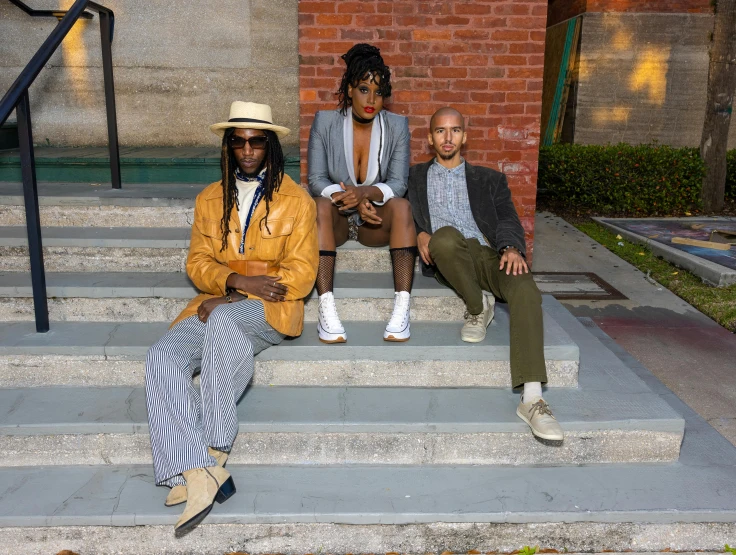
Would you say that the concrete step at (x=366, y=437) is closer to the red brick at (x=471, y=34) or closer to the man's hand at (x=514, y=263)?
the man's hand at (x=514, y=263)

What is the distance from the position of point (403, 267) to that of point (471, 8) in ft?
7.32

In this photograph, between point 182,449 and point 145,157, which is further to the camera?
point 145,157

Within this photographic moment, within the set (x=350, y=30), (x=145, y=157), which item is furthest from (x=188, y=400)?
(x=145, y=157)

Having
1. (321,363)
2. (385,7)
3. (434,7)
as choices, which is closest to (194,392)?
(321,363)

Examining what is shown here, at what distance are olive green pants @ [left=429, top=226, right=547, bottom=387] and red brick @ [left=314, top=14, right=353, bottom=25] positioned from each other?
1.97 meters

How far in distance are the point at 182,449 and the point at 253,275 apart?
3.30ft

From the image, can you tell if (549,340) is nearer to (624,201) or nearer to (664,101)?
(624,201)

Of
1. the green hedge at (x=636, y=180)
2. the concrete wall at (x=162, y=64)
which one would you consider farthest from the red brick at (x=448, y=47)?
the green hedge at (x=636, y=180)

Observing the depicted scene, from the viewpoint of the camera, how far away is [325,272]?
3746 millimetres

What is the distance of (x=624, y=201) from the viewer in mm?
10133

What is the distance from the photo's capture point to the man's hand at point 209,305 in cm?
326

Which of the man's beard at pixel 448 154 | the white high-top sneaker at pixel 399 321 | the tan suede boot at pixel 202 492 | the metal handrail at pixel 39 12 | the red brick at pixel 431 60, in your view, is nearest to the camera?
the tan suede boot at pixel 202 492

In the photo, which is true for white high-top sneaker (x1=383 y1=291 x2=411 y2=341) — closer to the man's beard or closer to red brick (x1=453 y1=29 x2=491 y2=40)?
the man's beard

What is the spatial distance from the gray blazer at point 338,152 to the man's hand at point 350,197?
271 millimetres
